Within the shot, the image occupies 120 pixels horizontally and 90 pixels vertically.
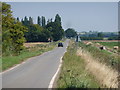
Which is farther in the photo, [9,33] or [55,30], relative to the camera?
[55,30]

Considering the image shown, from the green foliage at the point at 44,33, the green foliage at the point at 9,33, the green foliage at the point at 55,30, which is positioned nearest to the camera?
the green foliage at the point at 9,33

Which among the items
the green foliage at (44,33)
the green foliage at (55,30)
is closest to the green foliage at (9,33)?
the green foliage at (44,33)

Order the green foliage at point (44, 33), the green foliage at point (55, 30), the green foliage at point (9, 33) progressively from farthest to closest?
the green foliage at point (55, 30) → the green foliage at point (44, 33) → the green foliage at point (9, 33)

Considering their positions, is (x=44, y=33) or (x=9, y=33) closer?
(x=9, y=33)

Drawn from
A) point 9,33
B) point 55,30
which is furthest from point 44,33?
point 9,33

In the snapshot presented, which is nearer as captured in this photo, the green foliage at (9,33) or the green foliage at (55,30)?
the green foliage at (9,33)

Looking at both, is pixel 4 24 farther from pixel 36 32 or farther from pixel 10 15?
pixel 36 32

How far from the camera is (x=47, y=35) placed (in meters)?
104

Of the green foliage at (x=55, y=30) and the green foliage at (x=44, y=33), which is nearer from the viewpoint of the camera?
the green foliage at (x=44, y=33)

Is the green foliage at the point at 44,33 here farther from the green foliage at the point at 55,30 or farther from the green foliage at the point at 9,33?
the green foliage at the point at 9,33

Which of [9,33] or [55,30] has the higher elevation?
[55,30]

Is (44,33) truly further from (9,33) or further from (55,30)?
(9,33)

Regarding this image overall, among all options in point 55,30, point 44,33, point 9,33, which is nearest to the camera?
point 9,33

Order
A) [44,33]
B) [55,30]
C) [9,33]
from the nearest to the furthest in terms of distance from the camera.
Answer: [9,33], [44,33], [55,30]
